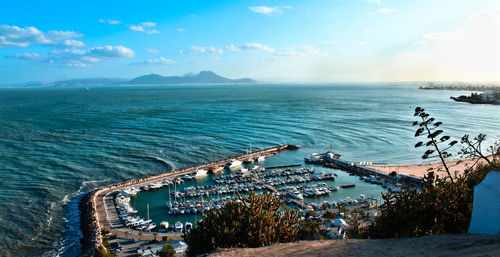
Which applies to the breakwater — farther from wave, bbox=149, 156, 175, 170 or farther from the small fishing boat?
wave, bbox=149, 156, 175, 170

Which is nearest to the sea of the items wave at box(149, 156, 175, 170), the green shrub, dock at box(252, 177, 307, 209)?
wave at box(149, 156, 175, 170)

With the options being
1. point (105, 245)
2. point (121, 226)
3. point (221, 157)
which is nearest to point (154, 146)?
point (221, 157)

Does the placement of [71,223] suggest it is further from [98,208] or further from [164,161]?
[164,161]

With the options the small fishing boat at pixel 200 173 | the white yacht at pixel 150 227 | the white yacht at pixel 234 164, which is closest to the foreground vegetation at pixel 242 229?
the white yacht at pixel 150 227

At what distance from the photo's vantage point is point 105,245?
2777 centimetres

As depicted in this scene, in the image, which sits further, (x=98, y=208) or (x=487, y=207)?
(x=98, y=208)

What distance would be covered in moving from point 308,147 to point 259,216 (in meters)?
51.3

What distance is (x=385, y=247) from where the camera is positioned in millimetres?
13328

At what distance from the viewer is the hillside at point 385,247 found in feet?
40.2

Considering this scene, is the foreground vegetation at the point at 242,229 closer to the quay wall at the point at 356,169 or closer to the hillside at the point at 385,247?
the hillside at the point at 385,247

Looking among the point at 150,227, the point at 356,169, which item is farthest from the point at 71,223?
the point at 356,169

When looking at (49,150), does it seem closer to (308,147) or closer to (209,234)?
(308,147)

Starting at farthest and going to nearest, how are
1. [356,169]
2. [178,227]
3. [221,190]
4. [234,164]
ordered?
[234,164] < [356,169] < [221,190] < [178,227]

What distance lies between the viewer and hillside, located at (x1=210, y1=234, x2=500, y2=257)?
40.2 ft
